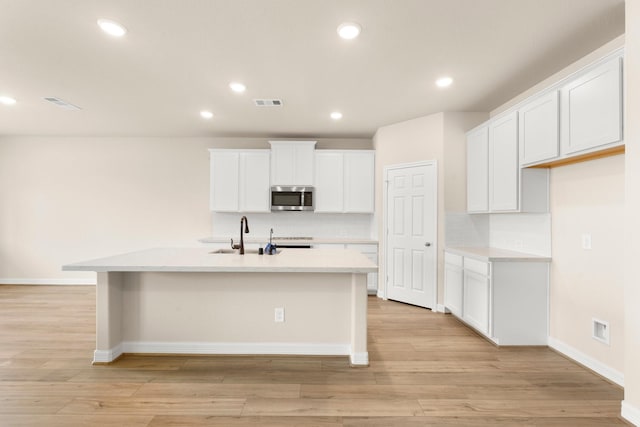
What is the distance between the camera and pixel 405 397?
2.27 meters

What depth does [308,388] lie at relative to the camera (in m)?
2.37

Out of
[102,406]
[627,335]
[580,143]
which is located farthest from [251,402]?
[580,143]

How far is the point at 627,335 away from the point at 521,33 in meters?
2.22

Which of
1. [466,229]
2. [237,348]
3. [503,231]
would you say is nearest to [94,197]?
[237,348]

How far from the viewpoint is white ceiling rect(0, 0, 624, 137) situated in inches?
87.4

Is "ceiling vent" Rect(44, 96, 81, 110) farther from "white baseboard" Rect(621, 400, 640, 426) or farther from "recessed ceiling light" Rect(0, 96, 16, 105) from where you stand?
"white baseboard" Rect(621, 400, 640, 426)

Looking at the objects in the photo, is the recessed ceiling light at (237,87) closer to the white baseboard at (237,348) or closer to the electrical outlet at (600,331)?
the white baseboard at (237,348)

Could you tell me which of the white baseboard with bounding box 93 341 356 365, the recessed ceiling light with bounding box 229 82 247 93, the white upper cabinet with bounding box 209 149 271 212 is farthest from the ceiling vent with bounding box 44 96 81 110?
the white baseboard with bounding box 93 341 356 365

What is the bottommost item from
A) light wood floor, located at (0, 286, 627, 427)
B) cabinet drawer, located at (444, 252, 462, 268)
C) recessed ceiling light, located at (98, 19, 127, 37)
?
light wood floor, located at (0, 286, 627, 427)

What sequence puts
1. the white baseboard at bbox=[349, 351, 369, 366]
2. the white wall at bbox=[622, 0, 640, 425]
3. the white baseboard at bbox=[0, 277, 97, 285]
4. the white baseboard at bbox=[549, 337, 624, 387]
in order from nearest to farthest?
the white wall at bbox=[622, 0, 640, 425] < the white baseboard at bbox=[549, 337, 624, 387] < the white baseboard at bbox=[349, 351, 369, 366] < the white baseboard at bbox=[0, 277, 97, 285]

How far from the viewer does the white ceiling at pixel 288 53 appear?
222 centimetres

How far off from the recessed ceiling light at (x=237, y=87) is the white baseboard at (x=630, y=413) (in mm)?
4050

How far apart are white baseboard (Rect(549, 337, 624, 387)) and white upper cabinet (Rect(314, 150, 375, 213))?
299 centimetres

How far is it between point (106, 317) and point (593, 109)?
13.8ft
